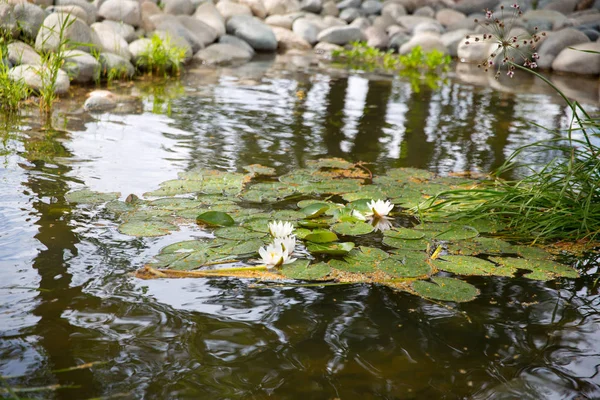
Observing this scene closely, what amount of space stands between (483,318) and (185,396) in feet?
3.46

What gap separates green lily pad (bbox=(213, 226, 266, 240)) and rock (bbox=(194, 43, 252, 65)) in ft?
20.5

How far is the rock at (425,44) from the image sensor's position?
10.7 meters

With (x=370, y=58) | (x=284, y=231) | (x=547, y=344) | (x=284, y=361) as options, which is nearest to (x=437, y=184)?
(x=284, y=231)

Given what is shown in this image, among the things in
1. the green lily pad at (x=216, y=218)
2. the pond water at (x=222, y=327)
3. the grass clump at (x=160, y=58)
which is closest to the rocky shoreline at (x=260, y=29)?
the grass clump at (x=160, y=58)

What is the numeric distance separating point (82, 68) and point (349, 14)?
789cm

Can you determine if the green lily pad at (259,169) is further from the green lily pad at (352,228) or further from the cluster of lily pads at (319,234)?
the green lily pad at (352,228)

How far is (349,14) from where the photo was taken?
41.5ft

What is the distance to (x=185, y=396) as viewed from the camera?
5.17 ft

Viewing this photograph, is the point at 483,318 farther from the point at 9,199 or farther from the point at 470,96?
the point at 470,96

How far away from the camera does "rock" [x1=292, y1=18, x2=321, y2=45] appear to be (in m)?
11.4

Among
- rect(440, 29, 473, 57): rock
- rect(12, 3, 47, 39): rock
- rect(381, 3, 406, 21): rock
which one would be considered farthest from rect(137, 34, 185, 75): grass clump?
rect(381, 3, 406, 21): rock

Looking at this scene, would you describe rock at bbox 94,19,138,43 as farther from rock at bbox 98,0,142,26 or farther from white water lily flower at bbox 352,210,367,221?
white water lily flower at bbox 352,210,367,221

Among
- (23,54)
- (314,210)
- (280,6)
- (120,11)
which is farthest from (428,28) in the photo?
(314,210)

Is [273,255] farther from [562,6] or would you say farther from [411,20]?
[562,6]
